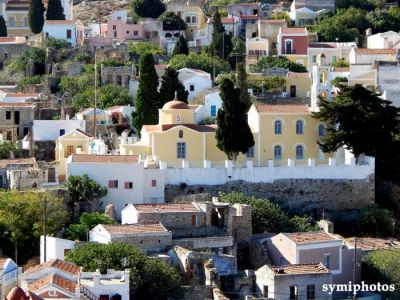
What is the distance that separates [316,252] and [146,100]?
1297 centimetres

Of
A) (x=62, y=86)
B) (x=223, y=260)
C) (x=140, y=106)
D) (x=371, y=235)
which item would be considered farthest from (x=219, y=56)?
(x=223, y=260)

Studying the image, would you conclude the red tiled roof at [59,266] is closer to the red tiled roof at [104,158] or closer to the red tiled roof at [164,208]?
the red tiled roof at [164,208]

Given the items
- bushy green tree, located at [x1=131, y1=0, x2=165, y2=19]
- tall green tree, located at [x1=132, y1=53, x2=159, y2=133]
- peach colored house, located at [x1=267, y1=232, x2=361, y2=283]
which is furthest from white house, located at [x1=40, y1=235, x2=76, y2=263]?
bushy green tree, located at [x1=131, y1=0, x2=165, y2=19]

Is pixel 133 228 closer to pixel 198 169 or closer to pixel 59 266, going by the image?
pixel 59 266

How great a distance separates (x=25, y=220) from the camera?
4981 cm

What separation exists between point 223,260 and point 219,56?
26419 millimetres

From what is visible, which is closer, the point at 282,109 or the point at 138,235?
the point at 138,235

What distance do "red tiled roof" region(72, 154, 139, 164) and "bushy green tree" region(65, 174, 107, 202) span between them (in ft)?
2.92

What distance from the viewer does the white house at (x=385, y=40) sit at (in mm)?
73938

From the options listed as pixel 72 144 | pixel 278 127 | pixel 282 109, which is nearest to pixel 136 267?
pixel 278 127

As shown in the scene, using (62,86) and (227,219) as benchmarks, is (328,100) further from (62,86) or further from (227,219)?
(62,86)

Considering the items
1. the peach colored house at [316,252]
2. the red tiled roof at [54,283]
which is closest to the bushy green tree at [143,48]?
the peach colored house at [316,252]

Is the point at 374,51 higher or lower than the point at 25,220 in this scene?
higher

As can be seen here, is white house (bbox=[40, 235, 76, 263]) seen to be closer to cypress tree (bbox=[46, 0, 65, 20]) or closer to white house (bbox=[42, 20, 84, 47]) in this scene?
white house (bbox=[42, 20, 84, 47])
